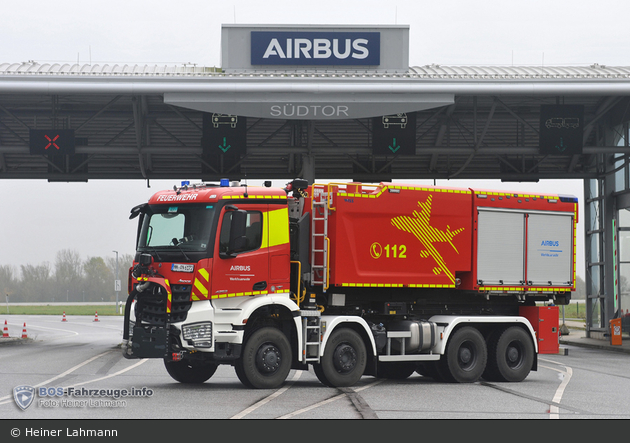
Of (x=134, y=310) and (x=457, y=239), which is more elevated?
(x=457, y=239)

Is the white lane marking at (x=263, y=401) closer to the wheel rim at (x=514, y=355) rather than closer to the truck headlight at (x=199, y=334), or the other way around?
the truck headlight at (x=199, y=334)

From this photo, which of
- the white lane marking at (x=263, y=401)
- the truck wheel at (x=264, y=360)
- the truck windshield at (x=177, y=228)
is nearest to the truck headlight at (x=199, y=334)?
→ the truck wheel at (x=264, y=360)

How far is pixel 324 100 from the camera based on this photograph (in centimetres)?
2484

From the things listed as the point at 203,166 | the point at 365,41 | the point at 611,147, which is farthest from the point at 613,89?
the point at 203,166

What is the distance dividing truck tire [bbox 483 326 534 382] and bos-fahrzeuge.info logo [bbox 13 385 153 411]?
6716 mm

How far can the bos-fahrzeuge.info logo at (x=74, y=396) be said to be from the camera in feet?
37.0

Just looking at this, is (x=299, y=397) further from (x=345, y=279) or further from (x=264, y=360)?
(x=345, y=279)

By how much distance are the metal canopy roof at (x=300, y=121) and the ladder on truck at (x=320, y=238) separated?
34.9 feet

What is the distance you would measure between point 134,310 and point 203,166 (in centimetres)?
1848

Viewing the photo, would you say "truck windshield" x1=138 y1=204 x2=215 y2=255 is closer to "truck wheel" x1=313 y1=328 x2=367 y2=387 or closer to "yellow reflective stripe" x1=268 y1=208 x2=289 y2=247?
"yellow reflective stripe" x1=268 y1=208 x2=289 y2=247

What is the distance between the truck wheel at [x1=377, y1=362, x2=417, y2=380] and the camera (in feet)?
54.3

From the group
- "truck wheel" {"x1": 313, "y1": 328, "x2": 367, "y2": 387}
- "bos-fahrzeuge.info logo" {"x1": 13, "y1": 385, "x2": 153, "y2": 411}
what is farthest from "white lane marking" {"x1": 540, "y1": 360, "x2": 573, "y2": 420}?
"bos-fahrzeuge.info logo" {"x1": 13, "y1": 385, "x2": 153, "y2": 411}

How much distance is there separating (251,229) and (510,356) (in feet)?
20.0
